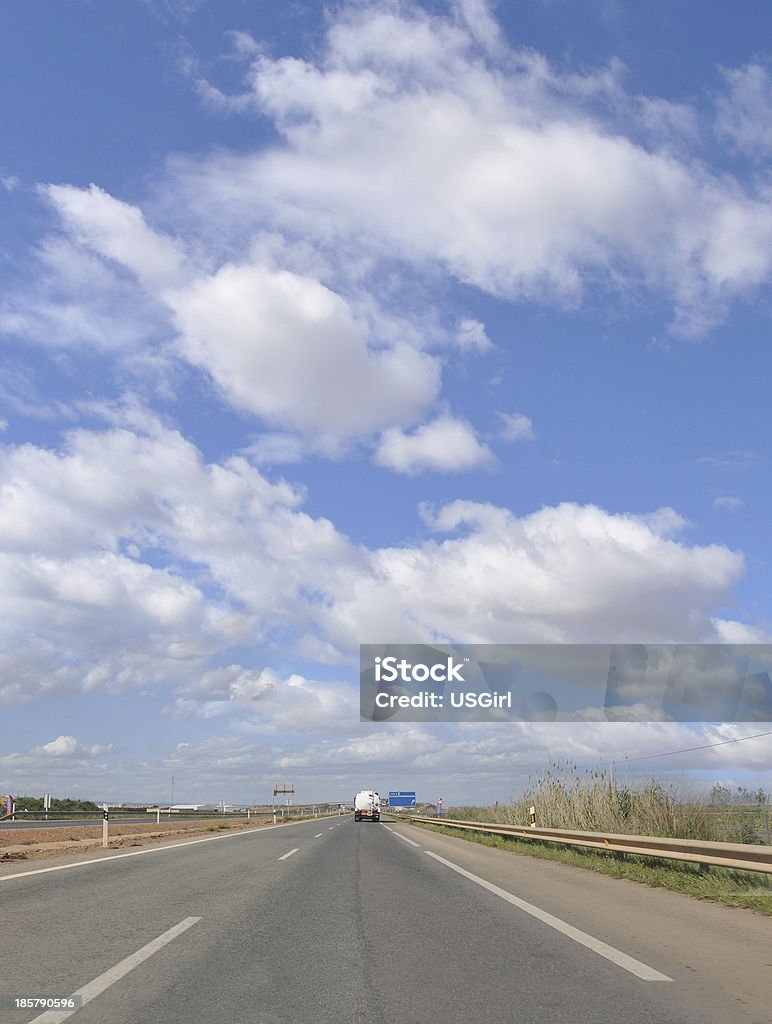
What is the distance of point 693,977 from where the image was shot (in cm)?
663

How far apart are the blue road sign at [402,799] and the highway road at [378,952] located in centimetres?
8859

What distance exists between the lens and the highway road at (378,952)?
5668mm

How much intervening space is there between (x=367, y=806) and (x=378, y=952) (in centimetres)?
6438

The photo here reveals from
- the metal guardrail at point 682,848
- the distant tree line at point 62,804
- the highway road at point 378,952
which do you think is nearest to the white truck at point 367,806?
the distant tree line at point 62,804

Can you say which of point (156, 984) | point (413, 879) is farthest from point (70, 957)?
point (413, 879)

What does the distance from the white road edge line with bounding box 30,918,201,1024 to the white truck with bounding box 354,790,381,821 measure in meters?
63.1

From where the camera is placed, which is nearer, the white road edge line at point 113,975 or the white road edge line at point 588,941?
the white road edge line at point 113,975

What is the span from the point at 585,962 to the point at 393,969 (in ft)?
5.26

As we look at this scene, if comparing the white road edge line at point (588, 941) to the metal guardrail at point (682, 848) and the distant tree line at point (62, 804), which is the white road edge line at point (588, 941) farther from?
the distant tree line at point (62, 804)

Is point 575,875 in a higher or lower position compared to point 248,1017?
lower

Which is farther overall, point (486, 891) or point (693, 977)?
point (486, 891)

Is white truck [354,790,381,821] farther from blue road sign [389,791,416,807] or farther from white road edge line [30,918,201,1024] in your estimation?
white road edge line [30,918,201,1024]

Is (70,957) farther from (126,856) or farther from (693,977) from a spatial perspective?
(126,856)

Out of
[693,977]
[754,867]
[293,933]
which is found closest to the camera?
[693,977]
